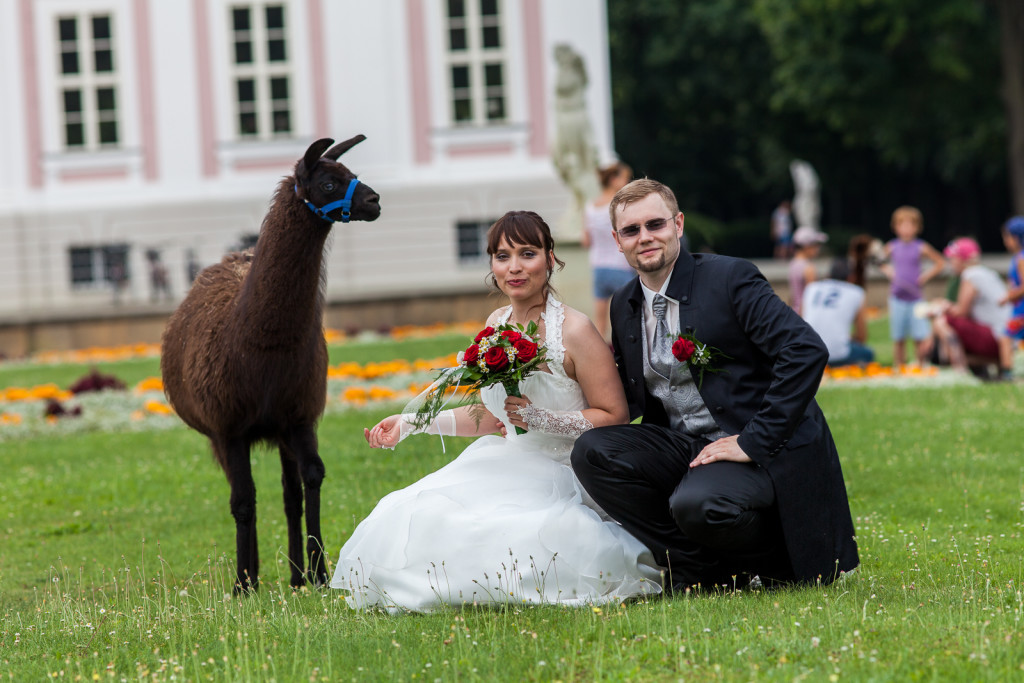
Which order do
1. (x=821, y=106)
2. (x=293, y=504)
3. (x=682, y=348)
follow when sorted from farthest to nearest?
(x=821, y=106)
(x=293, y=504)
(x=682, y=348)

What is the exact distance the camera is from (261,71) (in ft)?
90.7

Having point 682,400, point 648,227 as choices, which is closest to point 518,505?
point 682,400

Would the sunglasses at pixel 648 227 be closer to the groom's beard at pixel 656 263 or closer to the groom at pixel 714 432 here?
the groom at pixel 714 432

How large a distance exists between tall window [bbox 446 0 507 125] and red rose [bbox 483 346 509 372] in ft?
74.6

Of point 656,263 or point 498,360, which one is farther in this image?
point 656,263

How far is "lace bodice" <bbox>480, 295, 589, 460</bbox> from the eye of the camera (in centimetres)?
539

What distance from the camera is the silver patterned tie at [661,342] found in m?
5.27

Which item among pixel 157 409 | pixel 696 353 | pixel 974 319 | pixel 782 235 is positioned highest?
pixel 782 235

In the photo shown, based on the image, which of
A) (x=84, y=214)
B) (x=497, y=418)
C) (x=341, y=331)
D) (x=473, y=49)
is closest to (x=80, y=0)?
(x=84, y=214)

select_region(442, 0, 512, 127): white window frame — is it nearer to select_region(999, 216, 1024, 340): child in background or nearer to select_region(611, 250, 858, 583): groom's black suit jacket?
select_region(999, 216, 1024, 340): child in background

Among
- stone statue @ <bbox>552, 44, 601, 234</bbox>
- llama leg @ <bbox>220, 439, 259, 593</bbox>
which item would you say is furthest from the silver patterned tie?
stone statue @ <bbox>552, 44, 601, 234</bbox>

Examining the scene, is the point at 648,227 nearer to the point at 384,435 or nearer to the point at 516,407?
the point at 516,407

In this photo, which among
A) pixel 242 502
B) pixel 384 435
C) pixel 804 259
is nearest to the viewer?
pixel 384 435

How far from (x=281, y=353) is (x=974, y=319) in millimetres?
9798
